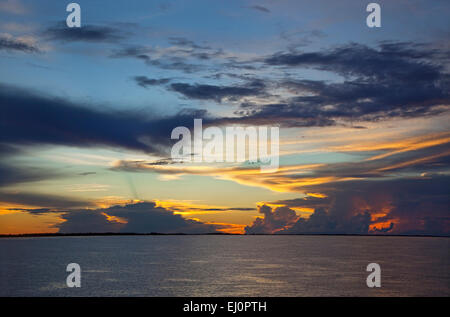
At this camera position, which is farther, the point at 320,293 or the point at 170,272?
the point at 170,272

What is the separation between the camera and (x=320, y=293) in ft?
230

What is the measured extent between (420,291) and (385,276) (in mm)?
22284

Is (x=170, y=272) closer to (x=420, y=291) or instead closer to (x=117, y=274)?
(x=117, y=274)
